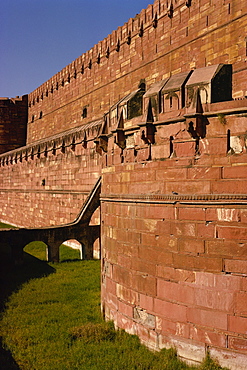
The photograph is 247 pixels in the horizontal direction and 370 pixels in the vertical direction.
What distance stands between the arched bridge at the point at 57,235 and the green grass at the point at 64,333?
4.60ft

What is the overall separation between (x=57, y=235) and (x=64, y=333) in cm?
599

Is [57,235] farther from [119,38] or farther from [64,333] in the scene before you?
[119,38]

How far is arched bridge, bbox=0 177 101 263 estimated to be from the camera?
1134cm

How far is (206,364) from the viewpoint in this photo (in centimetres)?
469

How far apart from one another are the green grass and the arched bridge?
1.40 metres

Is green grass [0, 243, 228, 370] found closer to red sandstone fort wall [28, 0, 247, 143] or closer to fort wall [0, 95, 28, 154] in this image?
red sandstone fort wall [28, 0, 247, 143]

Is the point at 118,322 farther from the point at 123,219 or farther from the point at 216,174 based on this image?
the point at 216,174

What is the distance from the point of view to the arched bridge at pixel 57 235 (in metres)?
11.3

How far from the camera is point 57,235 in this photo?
1208 centimetres

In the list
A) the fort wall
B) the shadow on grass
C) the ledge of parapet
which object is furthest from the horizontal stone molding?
the fort wall

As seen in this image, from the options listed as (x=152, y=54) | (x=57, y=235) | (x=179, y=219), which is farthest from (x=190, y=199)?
(x=152, y=54)

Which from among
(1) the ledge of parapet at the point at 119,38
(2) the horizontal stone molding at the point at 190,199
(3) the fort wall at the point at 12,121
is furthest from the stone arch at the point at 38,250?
(3) the fort wall at the point at 12,121

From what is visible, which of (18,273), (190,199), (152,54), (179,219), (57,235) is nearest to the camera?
(190,199)

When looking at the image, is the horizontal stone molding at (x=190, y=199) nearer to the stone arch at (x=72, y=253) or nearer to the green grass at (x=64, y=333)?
the green grass at (x=64, y=333)
